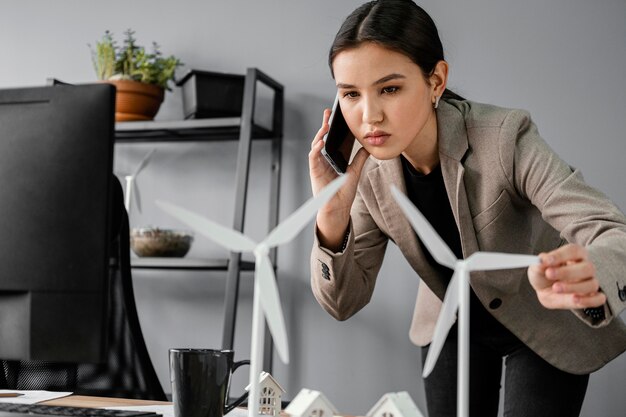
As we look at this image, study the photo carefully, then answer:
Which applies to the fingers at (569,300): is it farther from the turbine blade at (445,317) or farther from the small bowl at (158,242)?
the small bowl at (158,242)

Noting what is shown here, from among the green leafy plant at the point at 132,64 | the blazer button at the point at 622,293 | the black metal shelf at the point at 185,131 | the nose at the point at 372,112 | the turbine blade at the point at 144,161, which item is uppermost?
the green leafy plant at the point at 132,64

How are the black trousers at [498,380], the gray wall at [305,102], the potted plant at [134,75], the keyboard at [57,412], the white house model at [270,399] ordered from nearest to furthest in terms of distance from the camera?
the keyboard at [57,412]
the white house model at [270,399]
the black trousers at [498,380]
the gray wall at [305,102]
the potted plant at [134,75]

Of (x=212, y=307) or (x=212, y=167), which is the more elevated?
(x=212, y=167)

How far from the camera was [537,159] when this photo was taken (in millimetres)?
1309

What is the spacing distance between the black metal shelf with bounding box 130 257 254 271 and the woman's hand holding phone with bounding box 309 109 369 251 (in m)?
1.05

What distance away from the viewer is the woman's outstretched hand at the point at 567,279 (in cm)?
81

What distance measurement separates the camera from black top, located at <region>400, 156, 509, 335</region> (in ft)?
4.86

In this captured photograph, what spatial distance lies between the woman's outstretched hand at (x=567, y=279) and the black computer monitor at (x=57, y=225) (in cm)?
47

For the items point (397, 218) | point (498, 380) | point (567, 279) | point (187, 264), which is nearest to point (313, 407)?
point (567, 279)

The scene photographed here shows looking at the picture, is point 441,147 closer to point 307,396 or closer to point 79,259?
point 307,396

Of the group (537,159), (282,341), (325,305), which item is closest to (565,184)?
(537,159)

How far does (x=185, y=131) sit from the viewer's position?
272 cm

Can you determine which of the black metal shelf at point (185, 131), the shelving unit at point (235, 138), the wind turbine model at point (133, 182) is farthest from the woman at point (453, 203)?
the wind turbine model at point (133, 182)

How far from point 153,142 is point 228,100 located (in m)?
0.46
